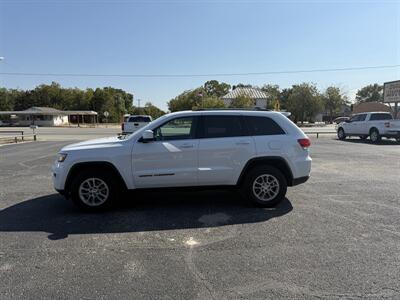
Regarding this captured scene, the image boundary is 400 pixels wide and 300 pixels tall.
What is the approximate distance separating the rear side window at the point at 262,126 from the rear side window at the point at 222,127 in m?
0.15

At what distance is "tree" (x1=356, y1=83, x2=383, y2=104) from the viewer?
14200cm

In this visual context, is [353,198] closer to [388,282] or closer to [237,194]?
[237,194]

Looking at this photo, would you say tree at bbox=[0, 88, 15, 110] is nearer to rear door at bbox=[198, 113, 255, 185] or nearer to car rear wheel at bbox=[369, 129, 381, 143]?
car rear wheel at bbox=[369, 129, 381, 143]

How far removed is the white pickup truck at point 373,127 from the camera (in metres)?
22.7

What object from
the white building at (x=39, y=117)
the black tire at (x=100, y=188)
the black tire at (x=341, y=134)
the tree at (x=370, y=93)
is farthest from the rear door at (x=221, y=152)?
the tree at (x=370, y=93)

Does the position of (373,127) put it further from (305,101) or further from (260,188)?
(305,101)

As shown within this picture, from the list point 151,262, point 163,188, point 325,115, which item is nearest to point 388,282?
point 151,262

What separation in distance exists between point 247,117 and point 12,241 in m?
4.41

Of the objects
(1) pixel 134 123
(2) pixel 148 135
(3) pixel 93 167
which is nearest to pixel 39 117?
(1) pixel 134 123

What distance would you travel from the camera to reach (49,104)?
106 metres

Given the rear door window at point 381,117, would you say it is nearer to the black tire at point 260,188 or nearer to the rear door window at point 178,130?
the black tire at point 260,188

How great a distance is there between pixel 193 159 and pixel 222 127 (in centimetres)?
83

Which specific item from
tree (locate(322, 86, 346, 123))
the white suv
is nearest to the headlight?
the white suv

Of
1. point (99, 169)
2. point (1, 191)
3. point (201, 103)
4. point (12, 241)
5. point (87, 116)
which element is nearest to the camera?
point (12, 241)
